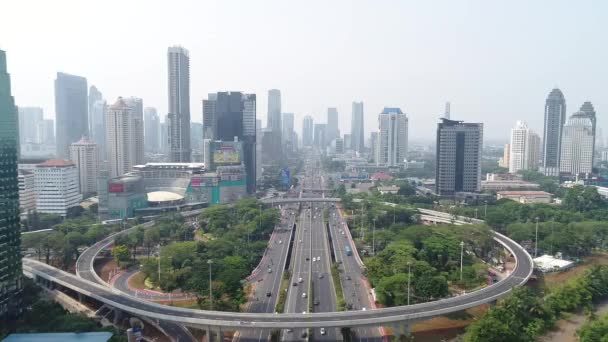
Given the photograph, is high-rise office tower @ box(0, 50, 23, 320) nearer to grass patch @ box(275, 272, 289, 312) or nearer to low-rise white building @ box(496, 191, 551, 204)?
grass patch @ box(275, 272, 289, 312)

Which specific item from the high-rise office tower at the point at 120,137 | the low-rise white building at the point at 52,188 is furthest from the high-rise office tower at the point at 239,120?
the low-rise white building at the point at 52,188

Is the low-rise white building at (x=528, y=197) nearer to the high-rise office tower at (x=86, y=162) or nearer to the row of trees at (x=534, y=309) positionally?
the row of trees at (x=534, y=309)

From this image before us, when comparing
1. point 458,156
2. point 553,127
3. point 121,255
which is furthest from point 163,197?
point 553,127

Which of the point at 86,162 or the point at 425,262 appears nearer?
the point at 425,262

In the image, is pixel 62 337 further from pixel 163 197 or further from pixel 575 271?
pixel 163 197

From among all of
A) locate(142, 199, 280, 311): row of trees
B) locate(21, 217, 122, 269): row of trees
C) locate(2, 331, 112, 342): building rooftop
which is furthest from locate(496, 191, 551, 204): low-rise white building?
locate(2, 331, 112, 342): building rooftop
